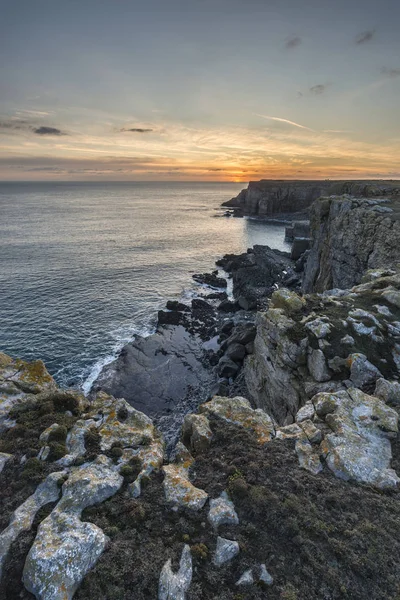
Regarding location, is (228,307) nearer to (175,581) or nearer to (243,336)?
(243,336)

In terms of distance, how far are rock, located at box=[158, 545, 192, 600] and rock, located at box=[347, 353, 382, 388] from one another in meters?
12.5

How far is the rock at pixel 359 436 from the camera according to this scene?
10984 mm

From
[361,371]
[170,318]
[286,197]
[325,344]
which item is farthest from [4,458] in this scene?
[286,197]

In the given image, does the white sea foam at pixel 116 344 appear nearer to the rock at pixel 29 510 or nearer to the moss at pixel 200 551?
the rock at pixel 29 510

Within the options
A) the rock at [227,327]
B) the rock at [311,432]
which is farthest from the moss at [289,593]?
the rock at [227,327]

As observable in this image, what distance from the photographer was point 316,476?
10984 mm

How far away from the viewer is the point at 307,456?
1183cm

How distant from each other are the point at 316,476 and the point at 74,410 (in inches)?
430

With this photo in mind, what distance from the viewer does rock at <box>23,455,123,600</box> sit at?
7.36m

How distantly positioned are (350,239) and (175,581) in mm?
40289

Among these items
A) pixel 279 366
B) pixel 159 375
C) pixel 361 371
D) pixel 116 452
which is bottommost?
pixel 159 375

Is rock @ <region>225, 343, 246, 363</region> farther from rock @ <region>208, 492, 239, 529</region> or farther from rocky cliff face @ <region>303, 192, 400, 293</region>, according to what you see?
rock @ <region>208, 492, 239, 529</region>

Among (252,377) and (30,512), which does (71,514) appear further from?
(252,377)

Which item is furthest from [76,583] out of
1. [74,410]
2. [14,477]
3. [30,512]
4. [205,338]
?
[205,338]
